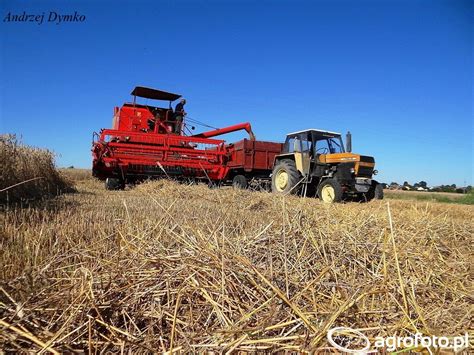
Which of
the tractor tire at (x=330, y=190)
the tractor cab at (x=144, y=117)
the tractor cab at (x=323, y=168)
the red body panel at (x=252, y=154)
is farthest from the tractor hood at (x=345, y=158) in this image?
the tractor cab at (x=144, y=117)

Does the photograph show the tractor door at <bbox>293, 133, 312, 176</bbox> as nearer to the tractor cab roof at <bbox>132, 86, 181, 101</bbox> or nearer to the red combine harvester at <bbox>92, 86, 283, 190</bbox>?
the red combine harvester at <bbox>92, 86, 283, 190</bbox>

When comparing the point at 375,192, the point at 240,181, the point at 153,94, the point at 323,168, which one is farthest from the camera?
the point at 153,94

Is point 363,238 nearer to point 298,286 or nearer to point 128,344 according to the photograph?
point 298,286

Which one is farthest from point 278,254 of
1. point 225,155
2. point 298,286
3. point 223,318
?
point 225,155

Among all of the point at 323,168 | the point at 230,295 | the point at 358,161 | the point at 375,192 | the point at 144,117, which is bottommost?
the point at 230,295

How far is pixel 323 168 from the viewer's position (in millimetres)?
10359

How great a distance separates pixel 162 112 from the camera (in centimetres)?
1370

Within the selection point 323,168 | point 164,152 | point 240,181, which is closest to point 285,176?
point 323,168

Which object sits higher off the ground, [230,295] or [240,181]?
[240,181]

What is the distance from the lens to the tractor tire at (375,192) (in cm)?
991

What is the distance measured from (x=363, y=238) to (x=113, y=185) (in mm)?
9257

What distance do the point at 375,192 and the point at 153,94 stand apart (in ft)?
27.9

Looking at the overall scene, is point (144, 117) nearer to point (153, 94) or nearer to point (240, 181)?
Answer: point (153, 94)

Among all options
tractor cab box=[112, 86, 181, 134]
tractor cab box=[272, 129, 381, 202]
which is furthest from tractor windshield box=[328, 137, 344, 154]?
tractor cab box=[112, 86, 181, 134]
